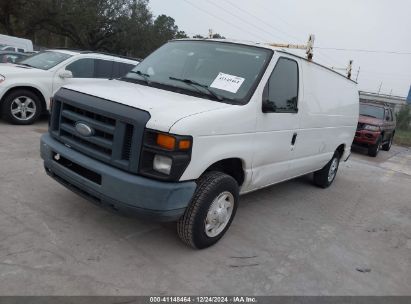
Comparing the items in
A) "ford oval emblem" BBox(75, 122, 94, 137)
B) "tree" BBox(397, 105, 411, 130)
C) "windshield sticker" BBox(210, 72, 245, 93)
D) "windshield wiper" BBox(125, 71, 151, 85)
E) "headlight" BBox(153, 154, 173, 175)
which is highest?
"windshield sticker" BBox(210, 72, 245, 93)

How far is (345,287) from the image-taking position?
3.53 m

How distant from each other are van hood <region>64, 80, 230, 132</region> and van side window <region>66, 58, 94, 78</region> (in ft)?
16.4

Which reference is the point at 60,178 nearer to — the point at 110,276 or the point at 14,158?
the point at 110,276

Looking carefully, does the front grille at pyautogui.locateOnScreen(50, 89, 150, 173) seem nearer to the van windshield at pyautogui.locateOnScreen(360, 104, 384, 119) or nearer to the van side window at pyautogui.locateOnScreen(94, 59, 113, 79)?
the van side window at pyautogui.locateOnScreen(94, 59, 113, 79)

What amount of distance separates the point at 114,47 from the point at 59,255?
4868 centimetres

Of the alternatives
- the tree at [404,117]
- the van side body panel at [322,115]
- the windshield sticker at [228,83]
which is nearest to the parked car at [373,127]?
the van side body panel at [322,115]

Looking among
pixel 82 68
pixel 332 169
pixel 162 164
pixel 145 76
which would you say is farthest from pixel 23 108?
pixel 332 169

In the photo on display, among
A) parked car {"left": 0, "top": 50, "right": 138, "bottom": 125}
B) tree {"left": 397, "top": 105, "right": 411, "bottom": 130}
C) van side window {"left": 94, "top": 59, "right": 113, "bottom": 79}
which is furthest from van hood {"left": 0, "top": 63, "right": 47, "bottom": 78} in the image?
tree {"left": 397, "top": 105, "right": 411, "bottom": 130}

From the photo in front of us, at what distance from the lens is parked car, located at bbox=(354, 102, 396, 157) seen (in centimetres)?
1234

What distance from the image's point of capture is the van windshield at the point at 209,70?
3953mm

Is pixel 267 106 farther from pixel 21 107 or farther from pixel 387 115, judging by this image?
pixel 387 115

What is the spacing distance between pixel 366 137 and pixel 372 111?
1.93 m

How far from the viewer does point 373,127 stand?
1248 centimetres

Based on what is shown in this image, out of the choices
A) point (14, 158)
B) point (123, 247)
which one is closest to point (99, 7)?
point (14, 158)
